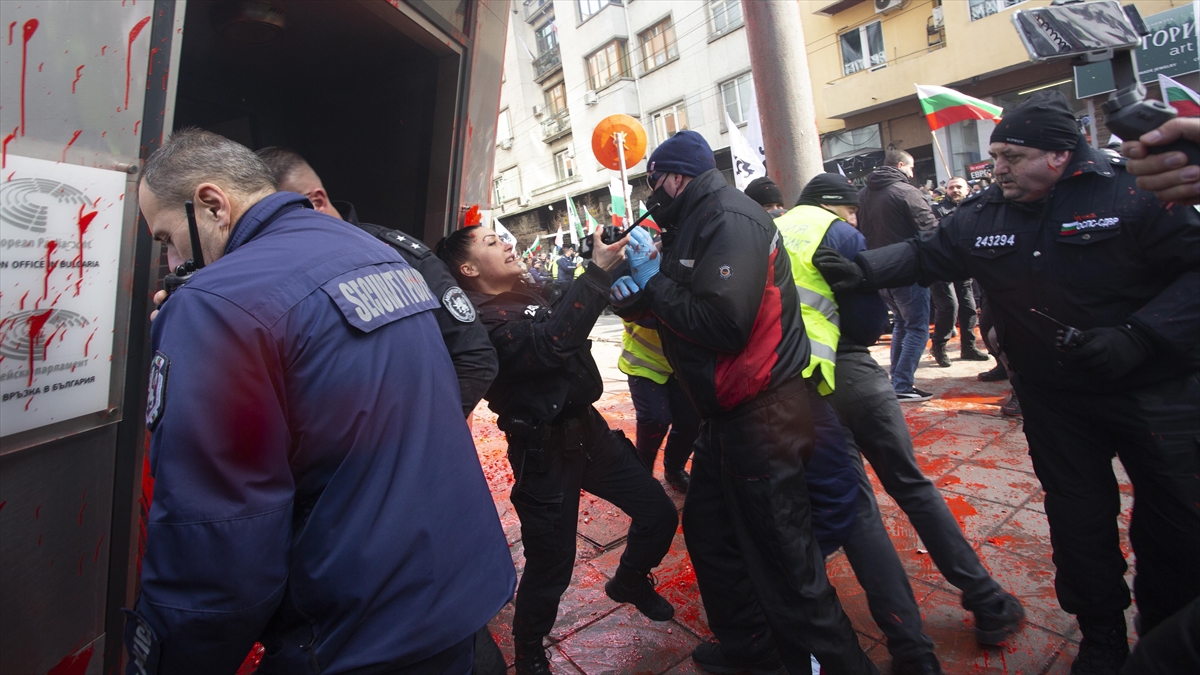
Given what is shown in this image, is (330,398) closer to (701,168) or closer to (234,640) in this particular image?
(234,640)

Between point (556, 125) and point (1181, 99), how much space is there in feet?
101

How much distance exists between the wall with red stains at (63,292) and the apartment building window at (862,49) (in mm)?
19957

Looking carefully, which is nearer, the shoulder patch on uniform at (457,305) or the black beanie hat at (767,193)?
the shoulder patch on uniform at (457,305)

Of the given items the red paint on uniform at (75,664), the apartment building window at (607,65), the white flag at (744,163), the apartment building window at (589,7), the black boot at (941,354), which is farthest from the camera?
the apartment building window at (589,7)

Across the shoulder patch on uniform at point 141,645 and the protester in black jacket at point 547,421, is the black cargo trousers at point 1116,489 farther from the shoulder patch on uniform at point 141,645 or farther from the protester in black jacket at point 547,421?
the shoulder patch on uniform at point 141,645

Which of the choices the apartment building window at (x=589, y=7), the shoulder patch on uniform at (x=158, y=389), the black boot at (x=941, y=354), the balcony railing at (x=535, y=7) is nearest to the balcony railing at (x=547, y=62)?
the balcony railing at (x=535, y=7)

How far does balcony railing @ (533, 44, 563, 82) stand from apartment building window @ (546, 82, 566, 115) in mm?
767

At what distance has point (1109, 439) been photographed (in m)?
2.18

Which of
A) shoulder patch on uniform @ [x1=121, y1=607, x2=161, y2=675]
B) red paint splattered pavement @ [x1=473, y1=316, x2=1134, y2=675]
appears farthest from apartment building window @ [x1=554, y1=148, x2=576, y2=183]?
shoulder patch on uniform @ [x1=121, y1=607, x2=161, y2=675]

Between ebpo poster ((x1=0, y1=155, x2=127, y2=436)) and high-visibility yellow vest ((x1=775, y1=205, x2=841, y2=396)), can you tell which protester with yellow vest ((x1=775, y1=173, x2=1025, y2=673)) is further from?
ebpo poster ((x1=0, y1=155, x2=127, y2=436))

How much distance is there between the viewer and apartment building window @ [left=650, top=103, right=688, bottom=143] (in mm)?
Answer: 24219

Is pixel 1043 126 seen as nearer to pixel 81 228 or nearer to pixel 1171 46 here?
pixel 81 228

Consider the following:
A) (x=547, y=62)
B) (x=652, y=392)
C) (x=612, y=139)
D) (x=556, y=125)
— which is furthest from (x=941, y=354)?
(x=547, y=62)

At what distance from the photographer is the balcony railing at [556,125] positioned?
30.0m
